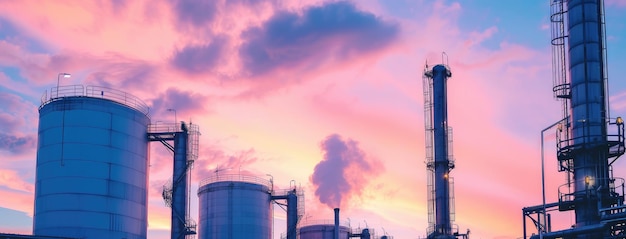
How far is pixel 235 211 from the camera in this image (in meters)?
77.1

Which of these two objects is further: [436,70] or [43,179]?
[436,70]

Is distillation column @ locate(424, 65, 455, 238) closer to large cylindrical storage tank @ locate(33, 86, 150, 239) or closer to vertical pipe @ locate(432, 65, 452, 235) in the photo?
vertical pipe @ locate(432, 65, 452, 235)

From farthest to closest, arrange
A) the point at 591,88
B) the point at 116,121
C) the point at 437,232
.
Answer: the point at 437,232
the point at 116,121
the point at 591,88

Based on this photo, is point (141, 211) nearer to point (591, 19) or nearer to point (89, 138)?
point (89, 138)

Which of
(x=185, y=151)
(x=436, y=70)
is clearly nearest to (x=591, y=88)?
(x=436, y=70)

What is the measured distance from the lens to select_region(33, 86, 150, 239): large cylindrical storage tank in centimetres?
5050

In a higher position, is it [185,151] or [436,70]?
[436,70]

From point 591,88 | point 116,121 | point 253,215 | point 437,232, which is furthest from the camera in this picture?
point 253,215

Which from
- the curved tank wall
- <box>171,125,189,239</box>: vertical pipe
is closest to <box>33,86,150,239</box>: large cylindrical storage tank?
<box>171,125,189,239</box>: vertical pipe

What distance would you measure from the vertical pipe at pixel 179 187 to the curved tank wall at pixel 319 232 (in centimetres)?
3469

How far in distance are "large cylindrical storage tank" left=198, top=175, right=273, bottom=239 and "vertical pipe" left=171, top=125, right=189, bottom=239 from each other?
1882cm

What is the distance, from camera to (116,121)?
53.3m

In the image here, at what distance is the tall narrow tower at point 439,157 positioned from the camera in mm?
57781

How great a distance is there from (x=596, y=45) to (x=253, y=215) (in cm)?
3855
